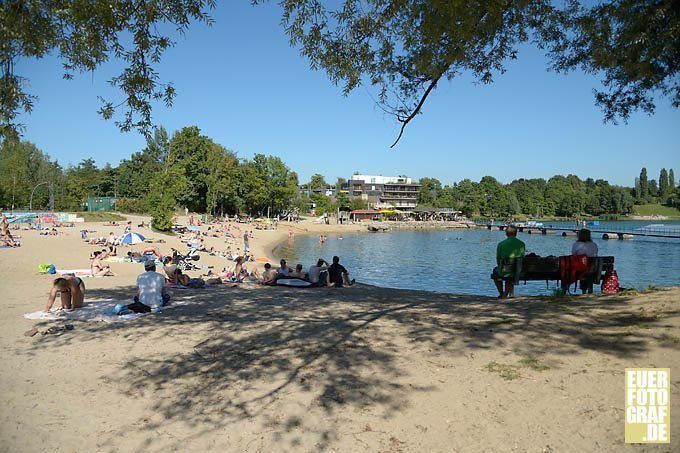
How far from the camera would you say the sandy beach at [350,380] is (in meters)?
3.69

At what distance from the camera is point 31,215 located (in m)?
43.6

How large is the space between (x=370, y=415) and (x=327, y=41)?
243 inches

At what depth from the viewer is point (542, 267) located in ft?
30.0

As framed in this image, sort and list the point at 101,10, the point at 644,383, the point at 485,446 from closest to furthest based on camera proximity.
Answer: the point at 485,446 < the point at 644,383 < the point at 101,10

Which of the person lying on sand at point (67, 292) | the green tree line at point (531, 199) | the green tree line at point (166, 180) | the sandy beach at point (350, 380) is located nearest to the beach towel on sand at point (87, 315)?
the person lying on sand at point (67, 292)

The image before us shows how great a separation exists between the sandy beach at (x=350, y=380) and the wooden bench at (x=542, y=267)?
1.75m

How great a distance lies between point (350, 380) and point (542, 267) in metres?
6.14

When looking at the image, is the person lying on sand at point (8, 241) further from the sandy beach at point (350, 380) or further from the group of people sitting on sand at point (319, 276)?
the sandy beach at point (350, 380)

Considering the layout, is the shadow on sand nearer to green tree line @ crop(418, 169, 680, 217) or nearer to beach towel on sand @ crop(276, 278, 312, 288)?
beach towel on sand @ crop(276, 278, 312, 288)

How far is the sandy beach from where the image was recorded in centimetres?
369

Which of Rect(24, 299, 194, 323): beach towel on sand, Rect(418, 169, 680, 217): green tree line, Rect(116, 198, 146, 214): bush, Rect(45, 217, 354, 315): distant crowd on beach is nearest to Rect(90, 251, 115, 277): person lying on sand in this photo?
Rect(45, 217, 354, 315): distant crowd on beach

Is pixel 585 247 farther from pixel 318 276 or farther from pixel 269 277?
pixel 269 277

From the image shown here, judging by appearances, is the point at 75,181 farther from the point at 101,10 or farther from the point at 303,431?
the point at 303,431

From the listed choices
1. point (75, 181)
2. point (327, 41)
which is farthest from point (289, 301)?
point (75, 181)
